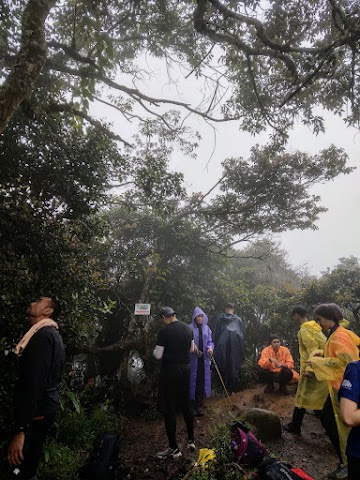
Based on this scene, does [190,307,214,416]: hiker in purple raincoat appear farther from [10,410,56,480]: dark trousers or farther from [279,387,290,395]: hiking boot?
[10,410,56,480]: dark trousers

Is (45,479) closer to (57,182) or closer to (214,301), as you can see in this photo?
(57,182)

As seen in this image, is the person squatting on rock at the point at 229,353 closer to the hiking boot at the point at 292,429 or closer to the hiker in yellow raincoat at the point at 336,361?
the hiking boot at the point at 292,429

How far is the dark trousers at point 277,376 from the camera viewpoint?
7129mm

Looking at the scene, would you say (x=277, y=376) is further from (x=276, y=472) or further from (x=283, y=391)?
(x=276, y=472)

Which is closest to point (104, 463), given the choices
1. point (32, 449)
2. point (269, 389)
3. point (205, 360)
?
point (32, 449)

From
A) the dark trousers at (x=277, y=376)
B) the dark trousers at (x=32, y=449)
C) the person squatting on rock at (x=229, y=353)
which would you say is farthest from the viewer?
the person squatting on rock at (x=229, y=353)

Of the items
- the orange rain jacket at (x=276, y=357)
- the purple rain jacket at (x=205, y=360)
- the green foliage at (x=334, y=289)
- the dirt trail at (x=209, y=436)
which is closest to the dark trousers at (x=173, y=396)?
the dirt trail at (x=209, y=436)

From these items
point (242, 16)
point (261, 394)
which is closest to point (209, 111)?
point (242, 16)

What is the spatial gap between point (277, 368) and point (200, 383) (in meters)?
2.01

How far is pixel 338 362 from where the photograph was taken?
3.55 m

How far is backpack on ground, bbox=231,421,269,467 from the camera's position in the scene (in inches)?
138

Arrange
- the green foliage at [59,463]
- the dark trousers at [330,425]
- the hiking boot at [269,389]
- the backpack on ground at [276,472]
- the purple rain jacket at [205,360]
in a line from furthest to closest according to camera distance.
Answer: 1. the hiking boot at [269,389]
2. the purple rain jacket at [205,360]
3. the dark trousers at [330,425]
4. the green foliage at [59,463]
5. the backpack on ground at [276,472]

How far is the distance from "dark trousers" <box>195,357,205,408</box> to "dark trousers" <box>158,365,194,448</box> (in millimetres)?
2179

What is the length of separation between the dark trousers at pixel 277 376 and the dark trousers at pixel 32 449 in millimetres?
5889
